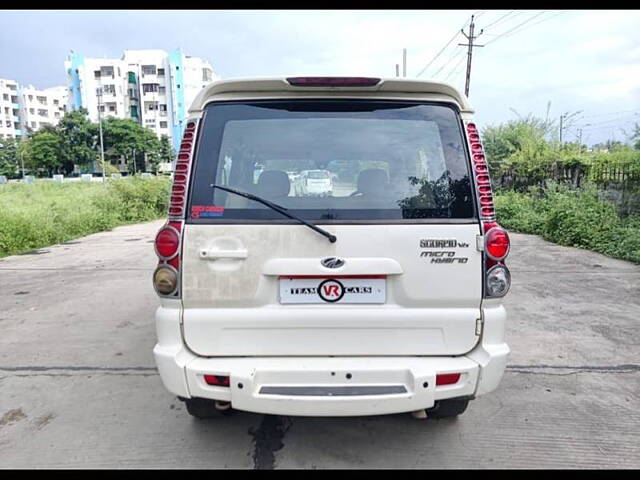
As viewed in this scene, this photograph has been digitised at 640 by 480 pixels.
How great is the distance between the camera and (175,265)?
204 centimetres

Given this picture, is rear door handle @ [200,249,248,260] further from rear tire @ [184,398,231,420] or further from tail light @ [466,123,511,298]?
tail light @ [466,123,511,298]

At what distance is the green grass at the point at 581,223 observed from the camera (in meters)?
7.97

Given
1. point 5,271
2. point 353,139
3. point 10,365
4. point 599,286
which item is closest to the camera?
point 353,139

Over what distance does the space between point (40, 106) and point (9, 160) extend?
106 ft

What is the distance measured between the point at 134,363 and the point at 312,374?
231cm

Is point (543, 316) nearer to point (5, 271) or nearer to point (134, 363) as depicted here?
point (134, 363)

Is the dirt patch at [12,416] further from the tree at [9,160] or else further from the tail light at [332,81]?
the tree at [9,160]

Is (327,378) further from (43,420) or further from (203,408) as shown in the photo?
(43,420)

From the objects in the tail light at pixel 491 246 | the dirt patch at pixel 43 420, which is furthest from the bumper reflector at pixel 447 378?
the dirt patch at pixel 43 420

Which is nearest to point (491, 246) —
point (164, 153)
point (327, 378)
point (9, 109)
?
point (327, 378)

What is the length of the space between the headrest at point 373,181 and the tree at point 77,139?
201ft

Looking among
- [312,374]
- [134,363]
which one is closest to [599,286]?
[312,374]

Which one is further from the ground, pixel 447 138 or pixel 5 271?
pixel 447 138

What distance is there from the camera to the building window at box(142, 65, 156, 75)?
221ft
